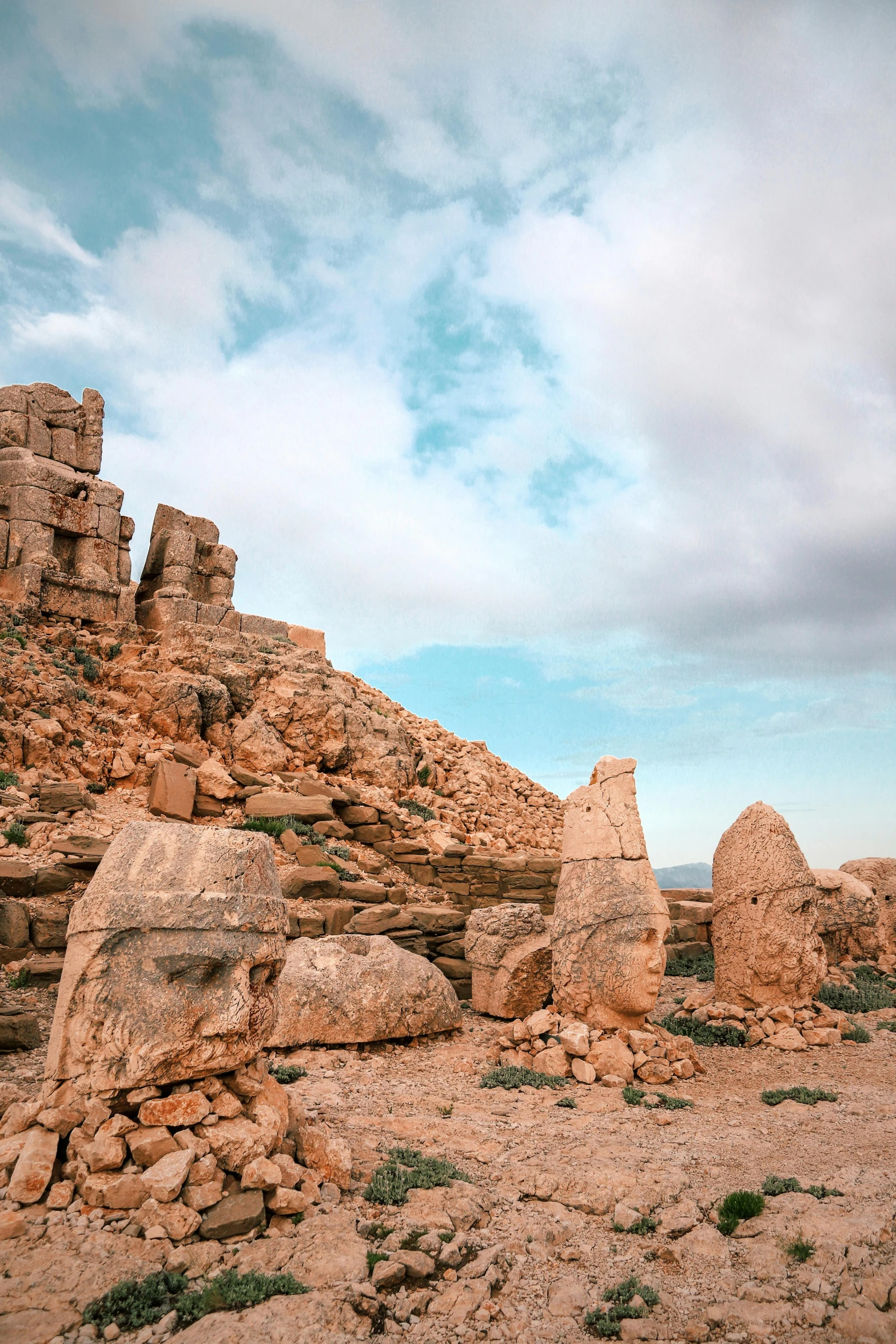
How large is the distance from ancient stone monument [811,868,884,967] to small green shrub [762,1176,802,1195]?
871cm

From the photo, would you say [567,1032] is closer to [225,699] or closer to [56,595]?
[225,699]

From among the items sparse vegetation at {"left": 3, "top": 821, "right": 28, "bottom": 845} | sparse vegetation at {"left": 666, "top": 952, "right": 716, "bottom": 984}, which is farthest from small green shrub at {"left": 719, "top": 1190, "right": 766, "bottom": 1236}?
sparse vegetation at {"left": 3, "top": 821, "right": 28, "bottom": 845}

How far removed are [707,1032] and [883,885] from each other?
6.46 meters

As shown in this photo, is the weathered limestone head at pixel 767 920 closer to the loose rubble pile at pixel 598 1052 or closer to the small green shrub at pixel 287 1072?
the loose rubble pile at pixel 598 1052

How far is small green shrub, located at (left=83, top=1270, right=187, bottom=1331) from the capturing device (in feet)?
11.0

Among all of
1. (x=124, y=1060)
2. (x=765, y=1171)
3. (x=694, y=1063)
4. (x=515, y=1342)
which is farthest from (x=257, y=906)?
(x=694, y=1063)

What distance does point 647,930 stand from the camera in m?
8.20

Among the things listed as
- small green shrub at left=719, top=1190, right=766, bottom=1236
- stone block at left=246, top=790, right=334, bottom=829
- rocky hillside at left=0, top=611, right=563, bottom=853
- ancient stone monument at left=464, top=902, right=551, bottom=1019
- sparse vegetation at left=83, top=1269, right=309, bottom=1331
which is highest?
rocky hillside at left=0, top=611, right=563, bottom=853

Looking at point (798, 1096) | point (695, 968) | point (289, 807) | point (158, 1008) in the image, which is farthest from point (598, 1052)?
point (289, 807)

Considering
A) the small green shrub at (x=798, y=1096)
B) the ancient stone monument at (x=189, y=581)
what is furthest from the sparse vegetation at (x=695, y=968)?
the ancient stone monument at (x=189, y=581)

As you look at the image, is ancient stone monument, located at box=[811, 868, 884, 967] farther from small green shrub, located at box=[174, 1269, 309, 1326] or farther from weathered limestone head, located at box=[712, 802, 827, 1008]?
small green shrub, located at box=[174, 1269, 309, 1326]

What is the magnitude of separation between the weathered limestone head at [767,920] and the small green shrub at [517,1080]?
3065mm

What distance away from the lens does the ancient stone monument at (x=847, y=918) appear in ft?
42.8

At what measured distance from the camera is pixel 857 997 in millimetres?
11180
